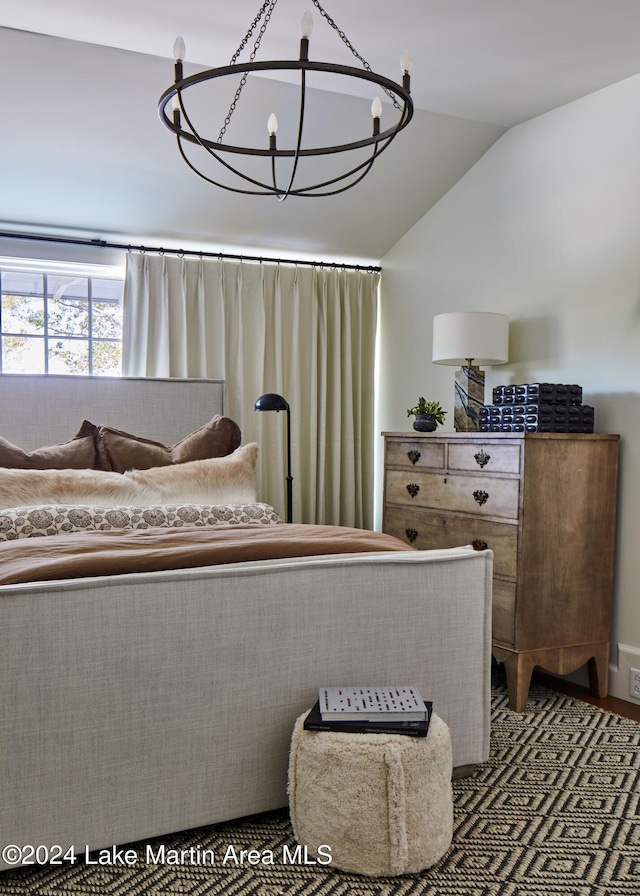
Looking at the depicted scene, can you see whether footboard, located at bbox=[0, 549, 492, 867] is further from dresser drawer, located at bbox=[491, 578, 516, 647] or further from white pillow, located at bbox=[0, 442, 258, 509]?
white pillow, located at bbox=[0, 442, 258, 509]

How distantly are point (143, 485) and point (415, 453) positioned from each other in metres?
1.23

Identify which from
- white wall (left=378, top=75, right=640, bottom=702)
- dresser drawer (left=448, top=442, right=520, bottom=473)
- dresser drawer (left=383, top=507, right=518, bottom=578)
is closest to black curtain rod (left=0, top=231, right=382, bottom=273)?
white wall (left=378, top=75, right=640, bottom=702)

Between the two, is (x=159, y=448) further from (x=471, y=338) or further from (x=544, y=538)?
(x=544, y=538)

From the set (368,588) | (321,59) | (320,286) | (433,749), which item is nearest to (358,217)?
(320,286)

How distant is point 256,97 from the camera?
135 inches

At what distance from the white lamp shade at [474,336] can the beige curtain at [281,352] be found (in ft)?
4.10

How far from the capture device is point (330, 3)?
2.57 meters

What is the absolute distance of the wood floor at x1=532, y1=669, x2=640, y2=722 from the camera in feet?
9.57

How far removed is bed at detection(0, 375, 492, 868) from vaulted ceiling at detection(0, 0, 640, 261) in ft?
5.96

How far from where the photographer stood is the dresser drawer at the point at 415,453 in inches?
133

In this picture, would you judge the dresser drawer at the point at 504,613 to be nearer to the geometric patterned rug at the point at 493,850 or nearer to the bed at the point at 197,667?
the geometric patterned rug at the point at 493,850

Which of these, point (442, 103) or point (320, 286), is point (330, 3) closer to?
point (442, 103)

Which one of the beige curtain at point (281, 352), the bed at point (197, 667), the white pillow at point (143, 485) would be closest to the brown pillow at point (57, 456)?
the white pillow at point (143, 485)

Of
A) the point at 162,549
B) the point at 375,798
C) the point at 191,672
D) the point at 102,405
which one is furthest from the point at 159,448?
the point at 375,798
